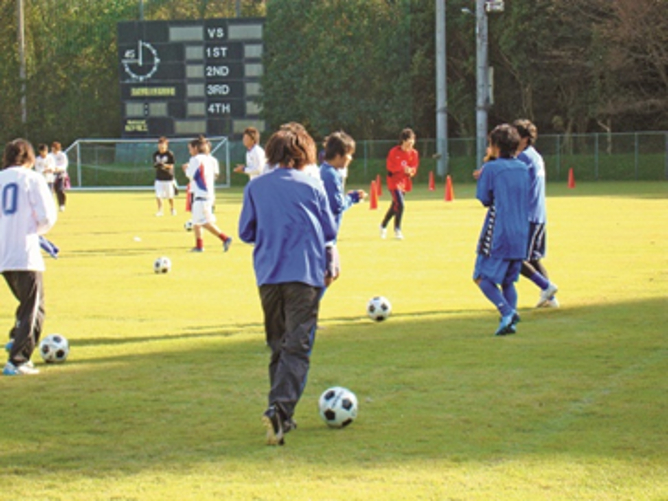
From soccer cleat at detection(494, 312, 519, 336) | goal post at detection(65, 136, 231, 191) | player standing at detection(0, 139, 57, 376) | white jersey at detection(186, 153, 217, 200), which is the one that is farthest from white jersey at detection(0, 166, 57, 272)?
goal post at detection(65, 136, 231, 191)

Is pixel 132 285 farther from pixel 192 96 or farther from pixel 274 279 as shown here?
pixel 192 96

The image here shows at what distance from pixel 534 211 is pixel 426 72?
39908 millimetres

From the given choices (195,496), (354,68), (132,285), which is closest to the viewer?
(195,496)

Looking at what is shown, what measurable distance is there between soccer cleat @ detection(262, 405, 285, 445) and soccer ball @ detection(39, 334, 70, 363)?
132 inches

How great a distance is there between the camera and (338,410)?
22.6 feet

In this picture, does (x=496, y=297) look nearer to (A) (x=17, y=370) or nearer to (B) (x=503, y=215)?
(B) (x=503, y=215)

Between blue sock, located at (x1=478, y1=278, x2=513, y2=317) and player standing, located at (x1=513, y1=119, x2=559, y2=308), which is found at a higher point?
player standing, located at (x1=513, y1=119, x2=559, y2=308)

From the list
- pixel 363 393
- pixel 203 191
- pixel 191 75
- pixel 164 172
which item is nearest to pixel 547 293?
pixel 363 393

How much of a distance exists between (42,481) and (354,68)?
150ft

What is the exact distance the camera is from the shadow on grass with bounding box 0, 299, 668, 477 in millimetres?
6418

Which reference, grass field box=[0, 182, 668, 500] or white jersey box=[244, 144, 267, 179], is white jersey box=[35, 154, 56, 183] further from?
grass field box=[0, 182, 668, 500]

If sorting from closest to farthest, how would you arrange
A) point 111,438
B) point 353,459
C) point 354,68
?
point 353,459
point 111,438
point 354,68

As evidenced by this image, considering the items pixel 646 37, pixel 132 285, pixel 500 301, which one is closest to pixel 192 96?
pixel 646 37

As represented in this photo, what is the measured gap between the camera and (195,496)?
5613mm
